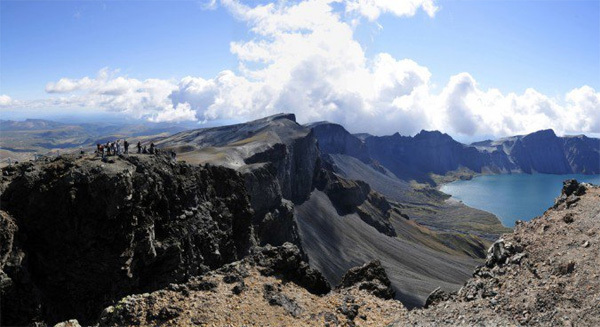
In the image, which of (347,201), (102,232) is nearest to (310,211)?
(347,201)

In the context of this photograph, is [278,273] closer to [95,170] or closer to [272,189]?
[95,170]

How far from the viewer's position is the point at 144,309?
20.7 m

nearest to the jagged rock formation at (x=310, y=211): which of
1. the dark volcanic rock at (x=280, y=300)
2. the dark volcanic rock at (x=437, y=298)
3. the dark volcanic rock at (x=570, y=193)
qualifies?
the dark volcanic rock at (x=570, y=193)

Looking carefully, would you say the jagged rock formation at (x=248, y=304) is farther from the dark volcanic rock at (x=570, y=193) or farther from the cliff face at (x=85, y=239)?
the cliff face at (x=85, y=239)

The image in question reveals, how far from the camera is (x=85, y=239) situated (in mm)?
41188

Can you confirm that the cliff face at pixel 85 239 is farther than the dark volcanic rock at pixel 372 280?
Yes

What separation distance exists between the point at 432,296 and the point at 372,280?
20.6 feet

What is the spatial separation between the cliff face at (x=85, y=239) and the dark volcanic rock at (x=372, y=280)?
23819 millimetres

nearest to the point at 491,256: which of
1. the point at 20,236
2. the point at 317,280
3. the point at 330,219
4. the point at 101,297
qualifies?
the point at 317,280

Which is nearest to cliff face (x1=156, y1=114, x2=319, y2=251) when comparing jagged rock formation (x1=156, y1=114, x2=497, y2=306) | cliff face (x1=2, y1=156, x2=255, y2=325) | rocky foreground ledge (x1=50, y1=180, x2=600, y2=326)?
jagged rock formation (x1=156, y1=114, x2=497, y2=306)

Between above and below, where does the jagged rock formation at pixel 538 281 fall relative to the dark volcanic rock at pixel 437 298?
above

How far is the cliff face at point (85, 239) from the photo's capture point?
123ft

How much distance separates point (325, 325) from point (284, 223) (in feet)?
307

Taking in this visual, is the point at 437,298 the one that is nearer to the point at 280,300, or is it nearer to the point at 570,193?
the point at 280,300
